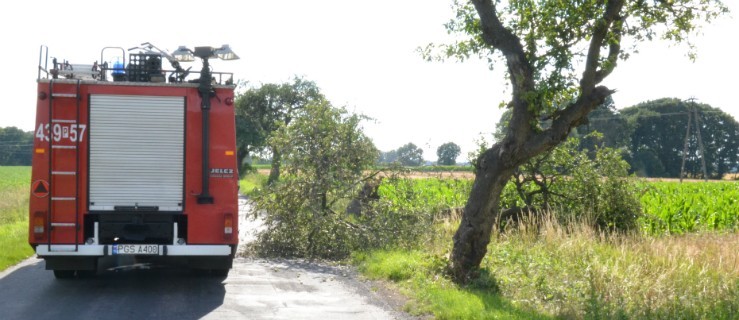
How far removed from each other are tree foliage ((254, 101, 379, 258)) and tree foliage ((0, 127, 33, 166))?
98.2 m

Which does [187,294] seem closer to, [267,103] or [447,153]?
[447,153]

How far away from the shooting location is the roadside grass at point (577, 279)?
27.1ft

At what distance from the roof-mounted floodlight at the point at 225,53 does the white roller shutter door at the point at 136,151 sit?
67.3 inches

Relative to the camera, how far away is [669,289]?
29.0 ft

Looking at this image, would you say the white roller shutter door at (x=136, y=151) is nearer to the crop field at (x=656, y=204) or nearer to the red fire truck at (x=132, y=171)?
the red fire truck at (x=132, y=171)

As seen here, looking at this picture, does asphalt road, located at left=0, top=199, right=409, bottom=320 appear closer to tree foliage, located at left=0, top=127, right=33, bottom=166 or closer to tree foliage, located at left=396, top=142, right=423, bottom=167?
tree foliage, located at left=396, top=142, right=423, bottom=167

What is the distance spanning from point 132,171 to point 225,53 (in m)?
2.65

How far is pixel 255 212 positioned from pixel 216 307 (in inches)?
252

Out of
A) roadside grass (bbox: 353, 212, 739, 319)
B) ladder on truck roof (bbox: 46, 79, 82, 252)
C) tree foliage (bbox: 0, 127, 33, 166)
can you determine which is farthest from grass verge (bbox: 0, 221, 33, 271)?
tree foliage (bbox: 0, 127, 33, 166)

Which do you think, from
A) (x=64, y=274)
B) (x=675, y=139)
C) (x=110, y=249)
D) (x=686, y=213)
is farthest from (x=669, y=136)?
(x=110, y=249)

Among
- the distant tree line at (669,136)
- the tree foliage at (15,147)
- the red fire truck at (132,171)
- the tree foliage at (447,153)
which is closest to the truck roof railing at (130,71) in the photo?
the red fire truck at (132,171)

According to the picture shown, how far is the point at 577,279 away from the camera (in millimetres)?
9641

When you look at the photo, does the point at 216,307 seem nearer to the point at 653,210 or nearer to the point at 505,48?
the point at 505,48

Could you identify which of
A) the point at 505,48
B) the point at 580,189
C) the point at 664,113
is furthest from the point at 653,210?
the point at 664,113
